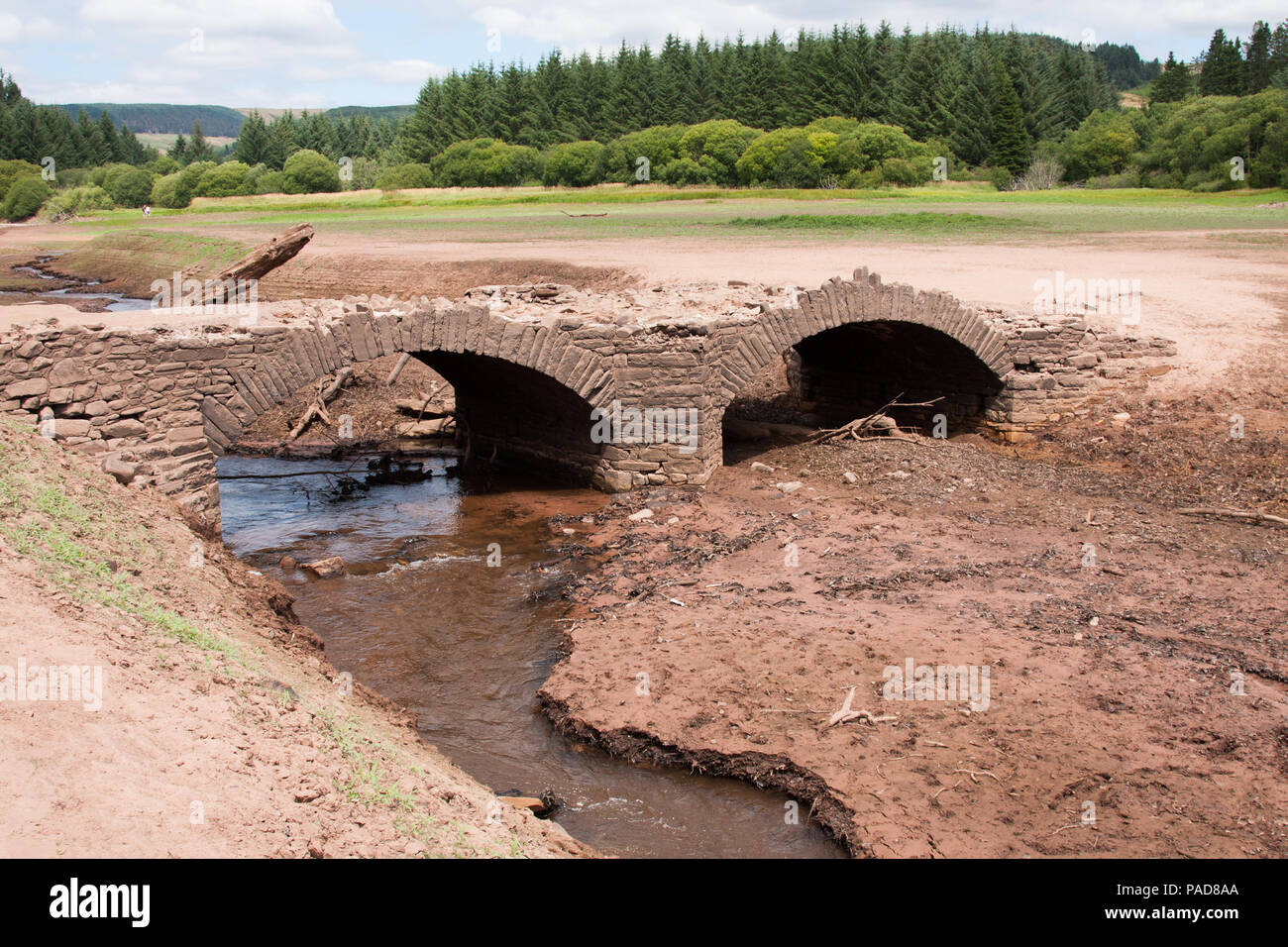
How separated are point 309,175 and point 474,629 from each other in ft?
202

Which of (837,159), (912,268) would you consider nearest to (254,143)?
(837,159)

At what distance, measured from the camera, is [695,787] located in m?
7.86

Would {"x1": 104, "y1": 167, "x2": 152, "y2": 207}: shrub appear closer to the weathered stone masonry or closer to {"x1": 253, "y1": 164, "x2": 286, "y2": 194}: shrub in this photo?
A: {"x1": 253, "y1": 164, "x2": 286, "y2": 194}: shrub

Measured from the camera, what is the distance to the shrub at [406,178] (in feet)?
220

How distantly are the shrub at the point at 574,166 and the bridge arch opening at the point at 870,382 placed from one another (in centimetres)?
4014

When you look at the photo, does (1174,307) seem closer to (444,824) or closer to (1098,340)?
(1098,340)

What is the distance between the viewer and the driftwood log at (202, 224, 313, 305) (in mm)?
15852

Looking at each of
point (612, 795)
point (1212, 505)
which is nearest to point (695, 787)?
point (612, 795)

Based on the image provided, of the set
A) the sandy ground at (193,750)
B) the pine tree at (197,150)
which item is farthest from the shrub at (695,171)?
the pine tree at (197,150)

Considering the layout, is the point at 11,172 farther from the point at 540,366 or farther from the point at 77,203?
the point at 540,366

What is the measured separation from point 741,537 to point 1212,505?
551 centimetres

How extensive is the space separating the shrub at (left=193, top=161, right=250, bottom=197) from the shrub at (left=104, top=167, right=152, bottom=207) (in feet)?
14.0

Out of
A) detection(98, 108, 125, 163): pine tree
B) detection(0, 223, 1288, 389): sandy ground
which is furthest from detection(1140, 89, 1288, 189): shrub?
detection(98, 108, 125, 163): pine tree

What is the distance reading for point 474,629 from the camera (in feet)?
35.3
